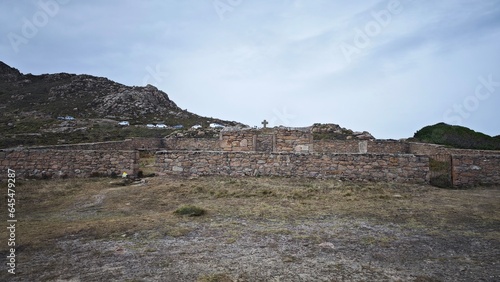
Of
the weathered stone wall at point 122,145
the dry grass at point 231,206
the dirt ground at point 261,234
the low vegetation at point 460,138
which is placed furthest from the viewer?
the low vegetation at point 460,138

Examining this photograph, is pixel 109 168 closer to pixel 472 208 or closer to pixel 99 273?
pixel 99 273

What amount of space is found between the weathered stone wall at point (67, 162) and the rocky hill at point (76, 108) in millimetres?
17365

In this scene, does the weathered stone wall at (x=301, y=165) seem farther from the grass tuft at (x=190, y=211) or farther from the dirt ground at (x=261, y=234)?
the grass tuft at (x=190, y=211)

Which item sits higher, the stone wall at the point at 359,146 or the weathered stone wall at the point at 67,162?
the stone wall at the point at 359,146

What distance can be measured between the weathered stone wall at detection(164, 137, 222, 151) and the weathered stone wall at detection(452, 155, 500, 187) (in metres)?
17.6

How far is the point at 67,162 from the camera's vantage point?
12.1m

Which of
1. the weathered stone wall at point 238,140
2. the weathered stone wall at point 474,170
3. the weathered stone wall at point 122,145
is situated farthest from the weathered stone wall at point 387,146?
the weathered stone wall at point 122,145

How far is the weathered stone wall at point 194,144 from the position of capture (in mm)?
25791

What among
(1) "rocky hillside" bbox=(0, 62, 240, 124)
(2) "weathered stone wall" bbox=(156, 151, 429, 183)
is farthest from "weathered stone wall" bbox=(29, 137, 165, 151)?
(1) "rocky hillside" bbox=(0, 62, 240, 124)

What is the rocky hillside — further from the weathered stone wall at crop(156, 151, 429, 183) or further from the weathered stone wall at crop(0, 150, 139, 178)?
the weathered stone wall at crop(156, 151, 429, 183)

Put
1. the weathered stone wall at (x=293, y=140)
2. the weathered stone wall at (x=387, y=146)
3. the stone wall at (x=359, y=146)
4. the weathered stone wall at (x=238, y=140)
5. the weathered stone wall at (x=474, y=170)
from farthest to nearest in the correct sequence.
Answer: the weathered stone wall at (x=387, y=146) → the stone wall at (x=359, y=146) → the weathered stone wall at (x=238, y=140) → the weathered stone wall at (x=293, y=140) → the weathered stone wall at (x=474, y=170)

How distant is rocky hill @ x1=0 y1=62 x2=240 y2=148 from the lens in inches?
1335

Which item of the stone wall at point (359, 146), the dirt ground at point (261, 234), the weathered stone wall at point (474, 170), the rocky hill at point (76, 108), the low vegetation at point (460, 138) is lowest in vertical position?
the dirt ground at point (261, 234)

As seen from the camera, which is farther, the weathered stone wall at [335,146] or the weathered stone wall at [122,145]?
the weathered stone wall at [335,146]
